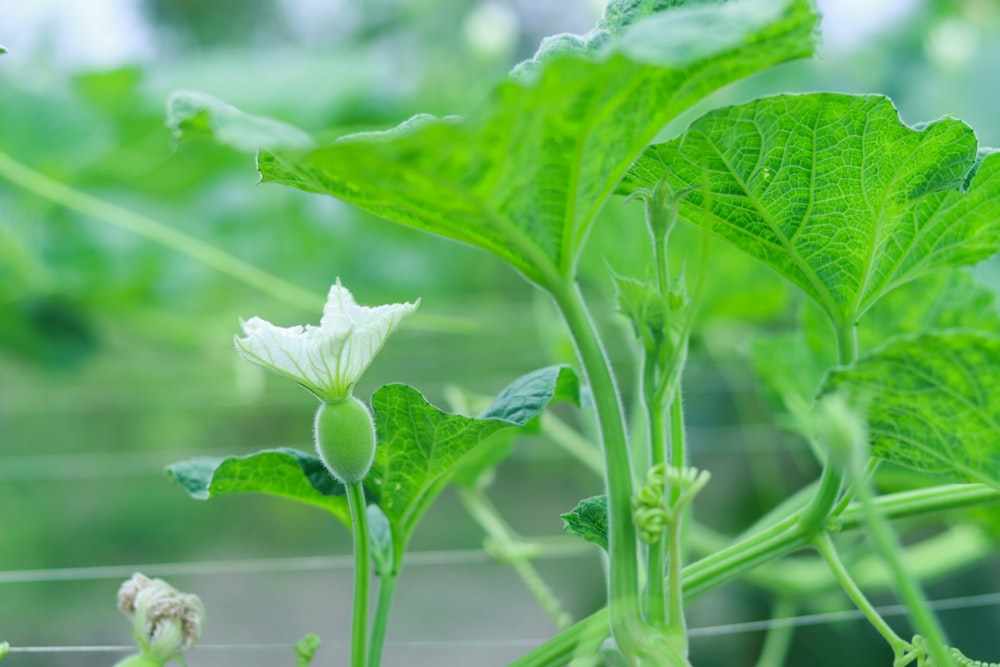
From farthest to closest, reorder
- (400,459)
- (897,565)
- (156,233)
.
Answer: (156,233), (400,459), (897,565)

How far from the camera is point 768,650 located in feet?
1.72

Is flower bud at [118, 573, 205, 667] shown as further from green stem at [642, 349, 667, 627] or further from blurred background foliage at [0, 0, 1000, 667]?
blurred background foliage at [0, 0, 1000, 667]

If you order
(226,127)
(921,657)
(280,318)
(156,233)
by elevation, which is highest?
(280,318)

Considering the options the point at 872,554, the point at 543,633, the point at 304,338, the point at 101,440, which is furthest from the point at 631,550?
the point at 101,440

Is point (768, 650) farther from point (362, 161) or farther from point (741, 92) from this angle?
point (741, 92)

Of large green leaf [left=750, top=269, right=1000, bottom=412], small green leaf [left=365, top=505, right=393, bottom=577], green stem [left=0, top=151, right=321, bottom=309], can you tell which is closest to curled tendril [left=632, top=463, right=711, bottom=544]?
small green leaf [left=365, top=505, right=393, bottom=577]

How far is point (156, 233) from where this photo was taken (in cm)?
67

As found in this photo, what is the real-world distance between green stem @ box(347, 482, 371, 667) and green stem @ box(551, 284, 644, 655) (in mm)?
71

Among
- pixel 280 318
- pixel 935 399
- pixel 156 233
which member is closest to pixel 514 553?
pixel 935 399

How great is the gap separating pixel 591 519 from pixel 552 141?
0.35 ft

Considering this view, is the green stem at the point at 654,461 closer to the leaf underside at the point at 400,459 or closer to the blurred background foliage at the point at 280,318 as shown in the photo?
the leaf underside at the point at 400,459

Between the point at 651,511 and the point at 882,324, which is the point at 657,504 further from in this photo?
the point at 882,324

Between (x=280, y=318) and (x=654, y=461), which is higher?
(x=280, y=318)

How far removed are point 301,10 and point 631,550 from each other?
183 centimetres
